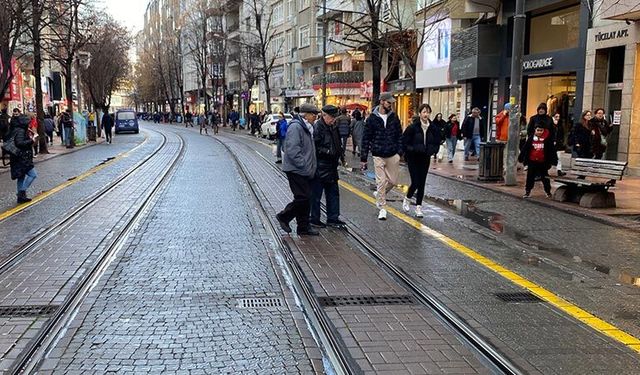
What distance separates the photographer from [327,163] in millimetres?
9938

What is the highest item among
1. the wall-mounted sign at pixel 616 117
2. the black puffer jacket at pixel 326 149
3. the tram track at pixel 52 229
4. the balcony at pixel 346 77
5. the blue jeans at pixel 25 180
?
the balcony at pixel 346 77

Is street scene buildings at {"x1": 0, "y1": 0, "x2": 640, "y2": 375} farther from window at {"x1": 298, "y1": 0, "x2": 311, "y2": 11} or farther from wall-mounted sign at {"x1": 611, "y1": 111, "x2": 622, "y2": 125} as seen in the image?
window at {"x1": 298, "y1": 0, "x2": 311, "y2": 11}

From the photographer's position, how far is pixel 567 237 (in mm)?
9711

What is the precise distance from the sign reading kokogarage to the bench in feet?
32.3

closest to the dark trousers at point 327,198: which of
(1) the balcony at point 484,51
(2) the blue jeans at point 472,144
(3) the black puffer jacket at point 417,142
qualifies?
(3) the black puffer jacket at point 417,142

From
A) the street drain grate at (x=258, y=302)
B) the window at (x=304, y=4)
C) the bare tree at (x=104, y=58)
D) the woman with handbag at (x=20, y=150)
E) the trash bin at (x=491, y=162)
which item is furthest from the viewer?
the window at (x=304, y=4)

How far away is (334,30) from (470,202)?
37.3 metres

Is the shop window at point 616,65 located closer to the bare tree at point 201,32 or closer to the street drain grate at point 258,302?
the street drain grate at point 258,302

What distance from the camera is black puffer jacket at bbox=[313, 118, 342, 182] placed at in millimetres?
9797

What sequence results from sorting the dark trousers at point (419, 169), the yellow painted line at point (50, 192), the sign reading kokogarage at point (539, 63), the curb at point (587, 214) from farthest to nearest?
the sign reading kokogarage at point (539, 63), the yellow painted line at point (50, 192), the dark trousers at point (419, 169), the curb at point (587, 214)

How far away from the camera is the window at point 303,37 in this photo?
5666 centimetres

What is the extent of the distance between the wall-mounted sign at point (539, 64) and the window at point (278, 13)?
4420 cm

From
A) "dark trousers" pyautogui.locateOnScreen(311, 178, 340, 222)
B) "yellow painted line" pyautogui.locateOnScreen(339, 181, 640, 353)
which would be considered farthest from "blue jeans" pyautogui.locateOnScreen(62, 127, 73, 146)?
"yellow painted line" pyautogui.locateOnScreen(339, 181, 640, 353)

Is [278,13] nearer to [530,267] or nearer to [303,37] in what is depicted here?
[303,37]
